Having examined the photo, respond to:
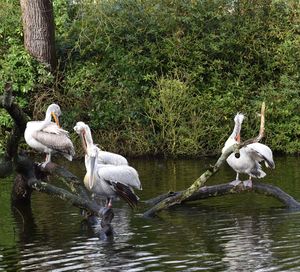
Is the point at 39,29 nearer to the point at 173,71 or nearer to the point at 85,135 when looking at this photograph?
the point at 173,71

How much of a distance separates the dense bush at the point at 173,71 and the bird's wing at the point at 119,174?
10.8m

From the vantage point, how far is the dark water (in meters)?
11.2

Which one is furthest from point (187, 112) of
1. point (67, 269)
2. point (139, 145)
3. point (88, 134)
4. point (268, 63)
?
point (67, 269)

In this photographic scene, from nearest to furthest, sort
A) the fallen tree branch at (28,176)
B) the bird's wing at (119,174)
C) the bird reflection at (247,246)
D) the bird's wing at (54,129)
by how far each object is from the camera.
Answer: the bird reflection at (247,246) < the fallen tree branch at (28,176) < the bird's wing at (119,174) < the bird's wing at (54,129)

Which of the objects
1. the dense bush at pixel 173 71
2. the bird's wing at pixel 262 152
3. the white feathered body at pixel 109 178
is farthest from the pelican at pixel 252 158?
the dense bush at pixel 173 71

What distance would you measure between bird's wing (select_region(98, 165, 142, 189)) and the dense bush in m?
10.8

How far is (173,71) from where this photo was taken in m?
26.2

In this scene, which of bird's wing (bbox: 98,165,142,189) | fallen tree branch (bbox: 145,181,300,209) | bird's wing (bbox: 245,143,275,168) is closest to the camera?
bird's wing (bbox: 98,165,142,189)

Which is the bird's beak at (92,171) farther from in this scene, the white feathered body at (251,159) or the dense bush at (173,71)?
the dense bush at (173,71)

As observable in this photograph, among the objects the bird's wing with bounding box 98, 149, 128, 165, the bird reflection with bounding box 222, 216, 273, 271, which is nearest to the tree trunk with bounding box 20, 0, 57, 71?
the bird's wing with bounding box 98, 149, 128, 165

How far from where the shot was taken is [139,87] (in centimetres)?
2639

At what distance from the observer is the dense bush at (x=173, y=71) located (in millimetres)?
25359

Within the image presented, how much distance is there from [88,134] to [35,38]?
1270 cm

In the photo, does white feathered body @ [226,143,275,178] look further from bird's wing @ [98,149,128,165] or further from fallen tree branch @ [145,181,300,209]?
bird's wing @ [98,149,128,165]
